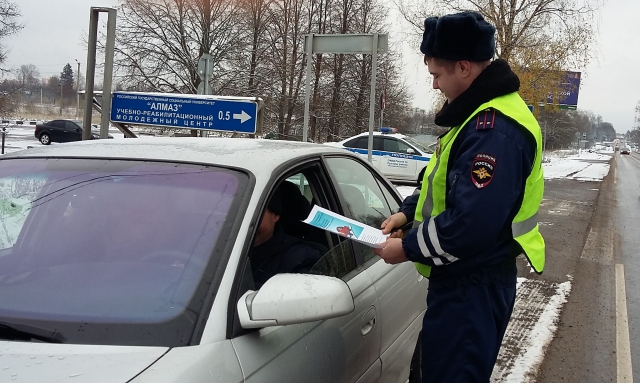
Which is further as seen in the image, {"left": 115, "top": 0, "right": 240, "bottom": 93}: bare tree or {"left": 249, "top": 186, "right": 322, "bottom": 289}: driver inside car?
{"left": 115, "top": 0, "right": 240, "bottom": 93}: bare tree

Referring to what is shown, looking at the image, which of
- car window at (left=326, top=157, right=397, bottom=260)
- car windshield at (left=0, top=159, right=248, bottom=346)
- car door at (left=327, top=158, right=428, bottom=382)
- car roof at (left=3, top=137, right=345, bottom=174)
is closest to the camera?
car windshield at (left=0, top=159, right=248, bottom=346)

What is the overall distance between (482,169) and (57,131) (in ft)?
110

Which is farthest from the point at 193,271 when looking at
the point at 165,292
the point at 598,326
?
the point at 598,326

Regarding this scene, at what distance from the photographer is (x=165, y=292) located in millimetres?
1720

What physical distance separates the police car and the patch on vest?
589 inches

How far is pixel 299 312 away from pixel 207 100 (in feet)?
20.6

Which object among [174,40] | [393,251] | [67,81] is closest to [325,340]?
[393,251]

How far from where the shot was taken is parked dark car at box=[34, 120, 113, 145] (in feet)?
101

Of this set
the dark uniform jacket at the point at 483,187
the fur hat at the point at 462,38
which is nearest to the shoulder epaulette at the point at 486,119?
the dark uniform jacket at the point at 483,187

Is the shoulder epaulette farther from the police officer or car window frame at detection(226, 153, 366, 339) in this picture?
car window frame at detection(226, 153, 366, 339)

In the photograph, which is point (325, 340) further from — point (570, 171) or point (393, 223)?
point (570, 171)

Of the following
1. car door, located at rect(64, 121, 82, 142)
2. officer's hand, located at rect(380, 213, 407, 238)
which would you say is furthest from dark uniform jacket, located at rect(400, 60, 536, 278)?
car door, located at rect(64, 121, 82, 142)

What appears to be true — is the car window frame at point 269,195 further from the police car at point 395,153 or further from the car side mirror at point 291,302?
the police car at point 395,153

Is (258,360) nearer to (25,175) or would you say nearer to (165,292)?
(165,292)
